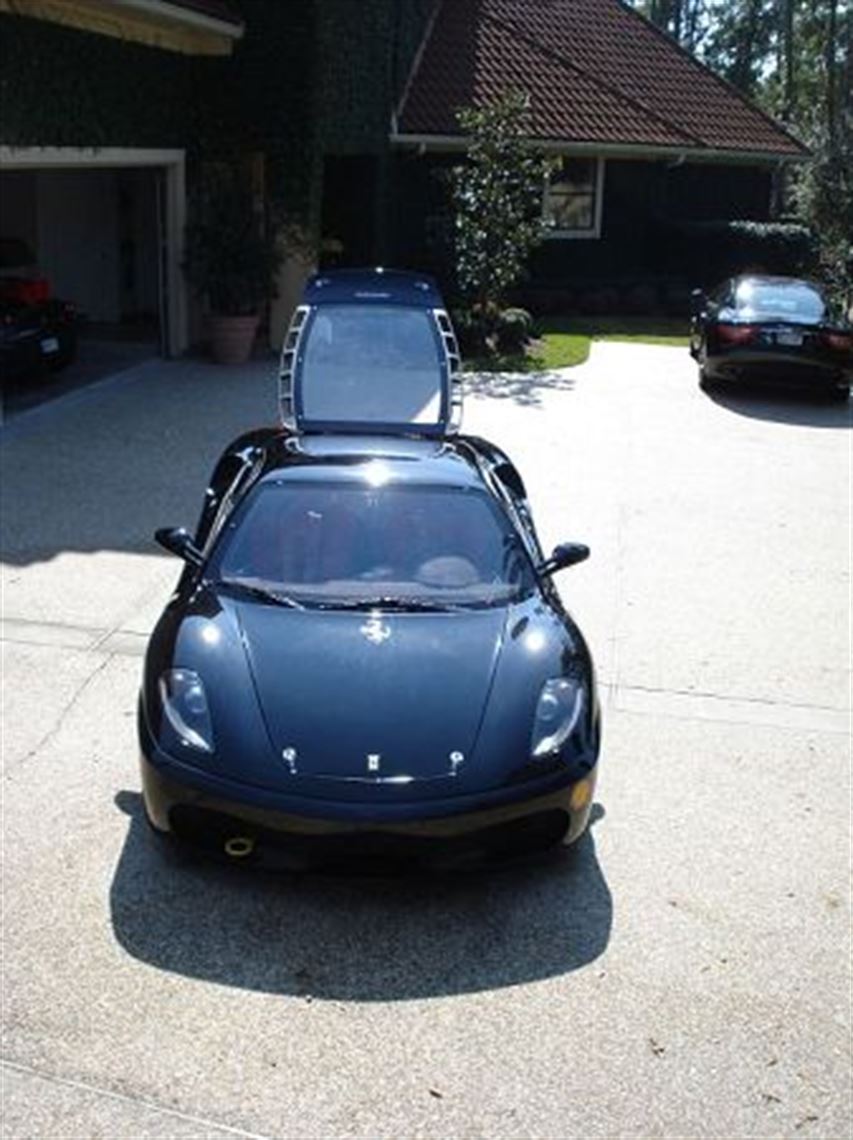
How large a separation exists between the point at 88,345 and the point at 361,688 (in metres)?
13.5

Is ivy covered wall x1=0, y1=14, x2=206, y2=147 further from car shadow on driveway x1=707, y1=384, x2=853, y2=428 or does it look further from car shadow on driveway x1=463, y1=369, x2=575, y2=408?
car shadow on driveway x1=707, y1=384, x2=853, y2=428

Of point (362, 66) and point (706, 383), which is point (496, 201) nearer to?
point (362, 66)

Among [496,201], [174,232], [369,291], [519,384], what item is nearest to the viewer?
[369,291]

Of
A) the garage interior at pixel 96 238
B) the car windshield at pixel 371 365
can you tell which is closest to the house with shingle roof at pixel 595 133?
the garage interior at pixel 96 238

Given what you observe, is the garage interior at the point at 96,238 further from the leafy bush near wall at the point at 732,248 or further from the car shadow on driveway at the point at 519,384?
the leafy bush near wall at the point at 732,248

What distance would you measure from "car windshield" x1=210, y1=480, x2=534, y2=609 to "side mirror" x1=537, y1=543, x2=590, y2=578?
0.09m

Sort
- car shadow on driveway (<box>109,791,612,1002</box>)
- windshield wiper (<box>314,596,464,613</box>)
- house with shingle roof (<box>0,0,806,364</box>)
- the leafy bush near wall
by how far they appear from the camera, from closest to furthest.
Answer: car shadow on driveway (<box>109,791,612,1002</box>) < windshield wiper (<box>314,596,464,613</box>) < house with shingle roof (<box>0,0,806,364</box>) < the leafy bush near wall

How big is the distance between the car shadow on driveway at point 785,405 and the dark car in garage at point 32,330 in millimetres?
7602

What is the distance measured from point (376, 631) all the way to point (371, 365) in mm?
6626

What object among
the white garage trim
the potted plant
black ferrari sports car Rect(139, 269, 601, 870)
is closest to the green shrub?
the potted plant

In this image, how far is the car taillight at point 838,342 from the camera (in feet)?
48.1

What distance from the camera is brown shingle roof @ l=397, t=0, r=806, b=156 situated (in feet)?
73.1

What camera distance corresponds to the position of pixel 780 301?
1538 centimetres

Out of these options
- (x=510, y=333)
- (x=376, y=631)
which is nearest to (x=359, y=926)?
(x=376, y=631)
